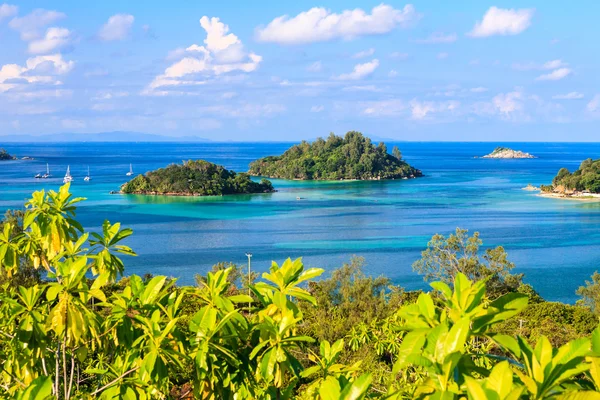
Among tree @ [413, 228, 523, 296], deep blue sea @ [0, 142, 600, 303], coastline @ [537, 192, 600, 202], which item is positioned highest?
tree @ [413, 228, 523, 296]

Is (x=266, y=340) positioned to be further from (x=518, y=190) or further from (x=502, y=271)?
(x=518, y=190)

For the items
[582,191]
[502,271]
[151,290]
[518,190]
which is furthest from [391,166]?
[151,290]

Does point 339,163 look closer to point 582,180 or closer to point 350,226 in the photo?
point 582,180

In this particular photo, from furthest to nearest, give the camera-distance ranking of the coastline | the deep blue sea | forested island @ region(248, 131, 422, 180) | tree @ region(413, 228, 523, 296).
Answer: forested island @ region(248, 131, 422, 180)
the coastline
the deep blue sea
tree @ region(413, 228, 523, 296)

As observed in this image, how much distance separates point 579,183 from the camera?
59.9 m

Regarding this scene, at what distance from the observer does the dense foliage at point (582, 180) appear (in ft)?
195

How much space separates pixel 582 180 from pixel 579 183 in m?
0.44

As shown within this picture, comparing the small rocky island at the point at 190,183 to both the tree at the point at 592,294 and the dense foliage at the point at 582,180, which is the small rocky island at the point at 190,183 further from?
the tree at the point at 592,294

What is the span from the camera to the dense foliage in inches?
2339

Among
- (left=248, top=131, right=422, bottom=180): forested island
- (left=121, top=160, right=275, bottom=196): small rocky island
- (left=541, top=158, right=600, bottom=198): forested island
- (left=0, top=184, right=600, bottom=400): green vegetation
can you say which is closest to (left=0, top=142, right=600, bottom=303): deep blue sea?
(left=121, top=160, right=275, bottom=196): small rocky island

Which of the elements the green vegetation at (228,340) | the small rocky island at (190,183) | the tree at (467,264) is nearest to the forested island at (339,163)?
the small rocky island at (190,183)

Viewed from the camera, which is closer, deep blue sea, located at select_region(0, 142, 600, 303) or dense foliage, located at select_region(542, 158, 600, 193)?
deep blue sea, located at select_region(0, 142, 600, 303)

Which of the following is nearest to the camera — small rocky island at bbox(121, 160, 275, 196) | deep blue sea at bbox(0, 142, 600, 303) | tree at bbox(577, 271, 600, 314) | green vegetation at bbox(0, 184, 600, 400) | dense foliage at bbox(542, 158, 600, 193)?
green vegetation at bbox(0, 184, 600, 400)

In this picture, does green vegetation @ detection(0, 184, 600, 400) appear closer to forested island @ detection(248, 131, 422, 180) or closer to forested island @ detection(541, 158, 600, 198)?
forested island @ detection(541, 158, 600, 198)
